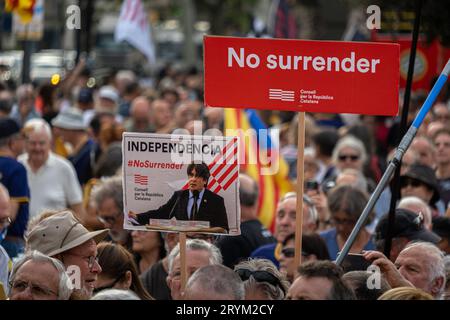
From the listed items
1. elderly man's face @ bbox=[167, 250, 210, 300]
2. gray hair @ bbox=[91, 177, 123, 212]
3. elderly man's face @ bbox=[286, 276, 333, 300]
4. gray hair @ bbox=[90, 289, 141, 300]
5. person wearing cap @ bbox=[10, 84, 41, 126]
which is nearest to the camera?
gray hair @ bbox=[90, 289, 141, 300]

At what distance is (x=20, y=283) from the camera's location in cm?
593

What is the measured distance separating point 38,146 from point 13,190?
4.71 ft

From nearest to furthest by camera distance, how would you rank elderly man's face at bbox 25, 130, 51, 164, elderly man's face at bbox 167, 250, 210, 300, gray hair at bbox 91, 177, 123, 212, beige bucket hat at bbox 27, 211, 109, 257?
1. beige bucket hat at bbox 27, 211, 109, 257
2. elderly man's face at bbox 167, 250, 210, 300
3. gray hair at bbox 91, 177, 123, 212
4. elderly man's face at bbox 25, 130, 51, 164

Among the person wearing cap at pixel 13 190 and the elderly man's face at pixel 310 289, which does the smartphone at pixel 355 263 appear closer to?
the elderly man's face at pixel 310 289

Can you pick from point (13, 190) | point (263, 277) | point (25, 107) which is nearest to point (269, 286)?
point (263, 277)

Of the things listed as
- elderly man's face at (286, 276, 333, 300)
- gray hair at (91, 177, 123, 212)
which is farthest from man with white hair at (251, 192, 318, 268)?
elderly man's face at (286, 276, 333, 300)

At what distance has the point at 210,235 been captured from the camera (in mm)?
8266

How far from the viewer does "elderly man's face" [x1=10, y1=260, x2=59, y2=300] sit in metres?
5.86

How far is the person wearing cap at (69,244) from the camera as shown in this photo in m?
6.90

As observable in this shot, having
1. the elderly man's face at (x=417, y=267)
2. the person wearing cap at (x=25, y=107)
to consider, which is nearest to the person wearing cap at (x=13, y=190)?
the elderly man's face at (x=417, y=267)

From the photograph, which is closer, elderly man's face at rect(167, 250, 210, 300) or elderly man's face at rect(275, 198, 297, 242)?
elderly man's face at rect(167, 250, 210, 300)

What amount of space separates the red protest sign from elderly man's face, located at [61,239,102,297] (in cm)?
98

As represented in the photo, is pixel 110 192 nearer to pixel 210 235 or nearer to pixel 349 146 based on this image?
pixel 210 235

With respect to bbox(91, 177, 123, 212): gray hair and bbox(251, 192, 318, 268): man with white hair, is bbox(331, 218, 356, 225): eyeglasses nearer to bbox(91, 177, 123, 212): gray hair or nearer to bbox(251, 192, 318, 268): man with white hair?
bbox(251, 192, 318, 268): man with white hair
